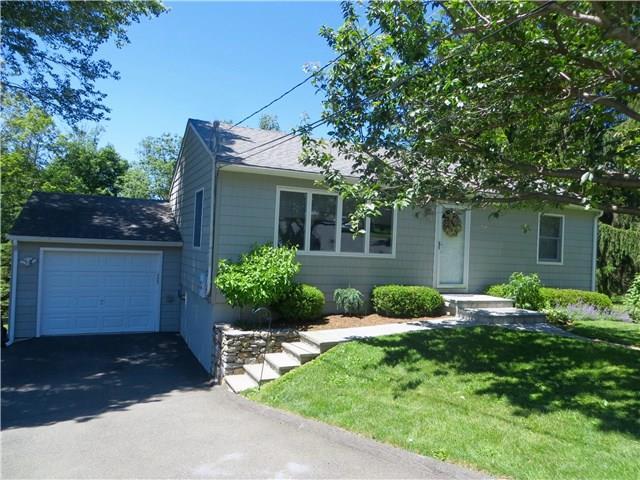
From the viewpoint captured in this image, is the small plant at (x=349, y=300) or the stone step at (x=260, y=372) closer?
the stone step at (x=260, y=372)

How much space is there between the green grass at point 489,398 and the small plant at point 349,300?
6.06ft

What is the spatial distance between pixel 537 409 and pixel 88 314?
37.5 feet

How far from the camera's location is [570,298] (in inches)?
444

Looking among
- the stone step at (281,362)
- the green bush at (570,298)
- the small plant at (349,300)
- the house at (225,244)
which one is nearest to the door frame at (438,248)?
the house at (225,244)

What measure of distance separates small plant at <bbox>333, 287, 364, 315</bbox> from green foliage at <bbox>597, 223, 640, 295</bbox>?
12.5 meters

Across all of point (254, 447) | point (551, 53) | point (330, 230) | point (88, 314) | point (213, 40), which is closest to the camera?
point (254, 447)

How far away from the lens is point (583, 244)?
13047 millimetres

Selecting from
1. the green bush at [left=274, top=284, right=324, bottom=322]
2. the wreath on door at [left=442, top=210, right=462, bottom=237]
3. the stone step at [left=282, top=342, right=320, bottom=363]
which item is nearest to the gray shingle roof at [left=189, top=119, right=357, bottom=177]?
the green bush at [left=274, top=284, right=324, bottom=322]

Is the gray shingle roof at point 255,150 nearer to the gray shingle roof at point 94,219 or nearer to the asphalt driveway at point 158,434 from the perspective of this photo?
the gray shingle roof at point 94,219

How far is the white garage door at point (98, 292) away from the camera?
38.5ft

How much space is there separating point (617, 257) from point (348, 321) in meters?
Answer: 13.2

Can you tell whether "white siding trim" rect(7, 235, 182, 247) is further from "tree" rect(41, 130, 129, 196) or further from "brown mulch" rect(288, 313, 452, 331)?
"tree" rect(41, 130, 129, 196)

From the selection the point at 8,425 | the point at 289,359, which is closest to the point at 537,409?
the point at 289,359

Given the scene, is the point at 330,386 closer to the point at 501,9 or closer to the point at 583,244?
the point at 501,9
